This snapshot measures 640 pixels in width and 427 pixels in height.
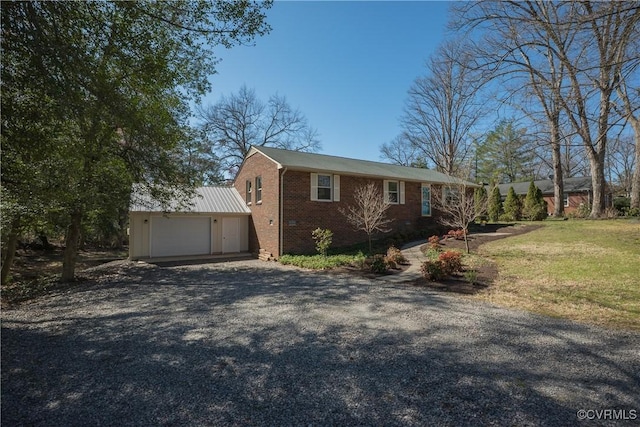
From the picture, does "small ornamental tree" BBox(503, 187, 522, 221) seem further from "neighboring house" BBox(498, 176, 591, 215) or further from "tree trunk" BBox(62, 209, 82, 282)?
"tree trunk" BBox(62, 209, 82, 282)

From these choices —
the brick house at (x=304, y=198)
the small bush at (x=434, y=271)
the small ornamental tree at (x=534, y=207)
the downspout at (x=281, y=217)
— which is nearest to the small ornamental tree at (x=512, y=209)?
the small ornamental tree at (x=534, y=207)

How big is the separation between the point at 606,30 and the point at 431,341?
6.38 m

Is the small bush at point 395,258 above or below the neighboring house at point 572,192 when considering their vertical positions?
below

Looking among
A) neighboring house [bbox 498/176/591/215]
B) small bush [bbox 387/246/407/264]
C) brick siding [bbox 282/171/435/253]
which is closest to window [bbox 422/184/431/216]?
brick siding [bbox 282/171/435/253]

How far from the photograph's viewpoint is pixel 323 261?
11.4 meters

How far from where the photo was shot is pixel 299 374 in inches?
141

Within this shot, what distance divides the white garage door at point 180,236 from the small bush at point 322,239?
603 centimetres

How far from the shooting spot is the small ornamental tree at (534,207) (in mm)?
20250

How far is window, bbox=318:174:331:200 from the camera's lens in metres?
14.2

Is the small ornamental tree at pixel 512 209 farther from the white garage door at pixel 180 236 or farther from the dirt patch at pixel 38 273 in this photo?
the dirt patch at pixel 38 273

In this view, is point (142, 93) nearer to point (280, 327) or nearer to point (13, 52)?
point (13, 52)

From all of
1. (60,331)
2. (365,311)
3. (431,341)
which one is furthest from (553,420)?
(60,331)

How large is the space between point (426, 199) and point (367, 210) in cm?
669

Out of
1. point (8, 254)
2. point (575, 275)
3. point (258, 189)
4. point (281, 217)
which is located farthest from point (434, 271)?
point (8, 254)
